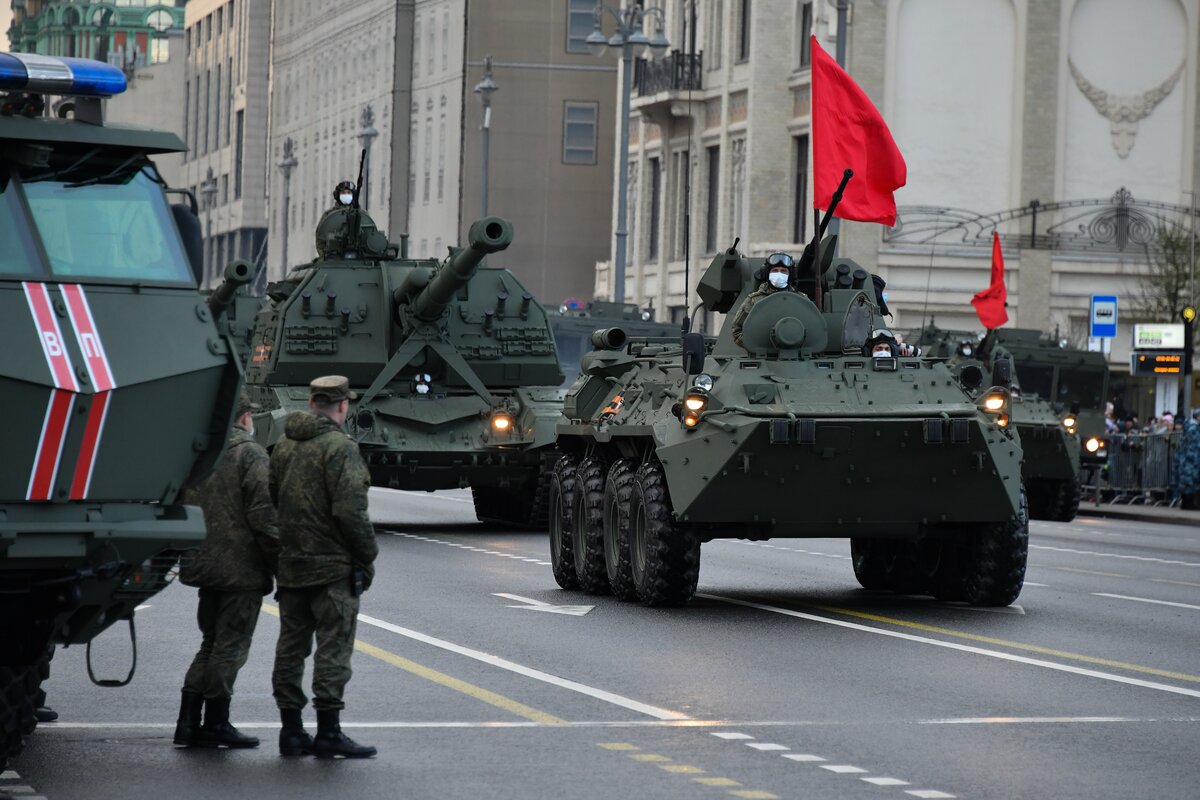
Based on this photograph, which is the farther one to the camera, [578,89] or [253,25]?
[253,25]

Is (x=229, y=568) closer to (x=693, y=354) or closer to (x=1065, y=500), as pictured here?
(x=693, y=354)

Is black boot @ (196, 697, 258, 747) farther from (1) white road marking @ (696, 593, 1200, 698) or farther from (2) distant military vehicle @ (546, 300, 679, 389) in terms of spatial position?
(2) distant military vehicle @ (546, 300, 679, 389)

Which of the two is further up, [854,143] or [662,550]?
[854,143]

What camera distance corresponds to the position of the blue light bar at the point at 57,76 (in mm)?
10734

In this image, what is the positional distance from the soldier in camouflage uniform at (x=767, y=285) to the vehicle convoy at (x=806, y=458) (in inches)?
4.4

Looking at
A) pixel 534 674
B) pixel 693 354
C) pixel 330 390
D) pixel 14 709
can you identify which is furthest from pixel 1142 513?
pixel 14 709

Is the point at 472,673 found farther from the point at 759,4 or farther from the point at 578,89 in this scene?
the point at 578,89

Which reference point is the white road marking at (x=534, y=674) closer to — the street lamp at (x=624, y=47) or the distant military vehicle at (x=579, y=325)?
the street lamp at (x=624, y=47)

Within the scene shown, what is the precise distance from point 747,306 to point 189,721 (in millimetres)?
9141

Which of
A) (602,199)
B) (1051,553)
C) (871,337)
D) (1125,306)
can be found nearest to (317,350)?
(1051,553)

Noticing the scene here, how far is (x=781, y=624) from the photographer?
18359 mm

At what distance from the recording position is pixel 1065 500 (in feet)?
117

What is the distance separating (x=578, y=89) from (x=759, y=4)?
91.2ft

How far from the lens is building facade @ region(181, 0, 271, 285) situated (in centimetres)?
11925
